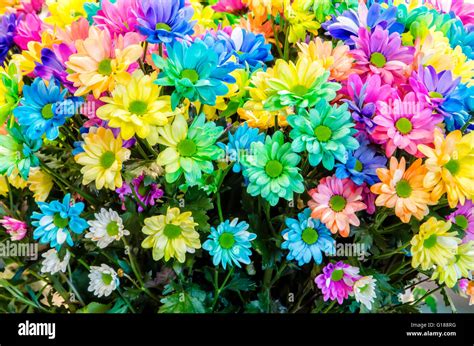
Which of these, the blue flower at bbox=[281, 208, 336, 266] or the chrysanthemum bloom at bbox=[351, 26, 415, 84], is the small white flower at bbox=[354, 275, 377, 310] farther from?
the chrysanthemum bloom at bbox=[351, 26, 415, 84]

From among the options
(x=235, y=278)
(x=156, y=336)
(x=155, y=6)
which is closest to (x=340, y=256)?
(x=235, y=278)

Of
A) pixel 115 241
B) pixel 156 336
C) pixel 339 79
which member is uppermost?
pixel 339 79

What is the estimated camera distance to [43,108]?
2.20 feet

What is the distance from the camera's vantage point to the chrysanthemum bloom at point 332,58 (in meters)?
0.70

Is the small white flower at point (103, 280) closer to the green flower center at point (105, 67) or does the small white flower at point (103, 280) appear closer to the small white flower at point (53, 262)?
the small white flower at point (53, 262)

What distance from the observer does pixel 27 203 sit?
84 cm

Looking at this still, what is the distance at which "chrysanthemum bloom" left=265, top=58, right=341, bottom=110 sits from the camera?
0.64 m

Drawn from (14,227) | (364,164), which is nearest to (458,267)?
(364,164)

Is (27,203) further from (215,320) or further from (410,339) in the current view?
(410,339)

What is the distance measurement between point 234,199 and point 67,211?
7.6 inches

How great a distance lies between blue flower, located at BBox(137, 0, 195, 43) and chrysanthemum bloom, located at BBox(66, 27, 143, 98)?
0.02m

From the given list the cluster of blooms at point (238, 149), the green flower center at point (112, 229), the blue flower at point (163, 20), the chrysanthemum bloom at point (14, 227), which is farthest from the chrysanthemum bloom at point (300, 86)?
the chrysanthemum bloom at point (14, 227)

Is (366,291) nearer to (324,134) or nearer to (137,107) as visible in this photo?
(324,134)

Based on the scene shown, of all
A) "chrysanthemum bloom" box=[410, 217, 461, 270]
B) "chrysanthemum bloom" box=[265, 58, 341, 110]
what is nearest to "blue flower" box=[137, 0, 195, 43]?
"chrysanthemum bloom" box=[265, 58, 341, 110]
